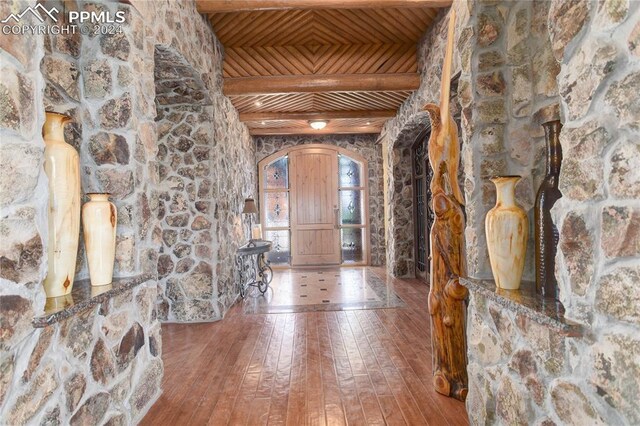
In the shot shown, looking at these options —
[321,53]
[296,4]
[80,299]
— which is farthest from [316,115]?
[80,299]

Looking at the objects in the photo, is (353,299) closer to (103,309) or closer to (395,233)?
(395,233)

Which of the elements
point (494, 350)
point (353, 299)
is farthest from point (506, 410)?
point (353, 299)

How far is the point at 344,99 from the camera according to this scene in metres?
5.16

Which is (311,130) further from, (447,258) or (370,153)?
(447,258)

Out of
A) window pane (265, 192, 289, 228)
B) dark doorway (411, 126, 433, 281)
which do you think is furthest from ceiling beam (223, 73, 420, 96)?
window pane (265, 192, 289, 228)

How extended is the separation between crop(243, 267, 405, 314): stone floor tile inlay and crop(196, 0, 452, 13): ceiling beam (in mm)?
3139

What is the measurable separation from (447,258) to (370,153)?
5481 millimetres

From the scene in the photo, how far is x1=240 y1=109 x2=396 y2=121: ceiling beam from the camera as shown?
5.61 metres

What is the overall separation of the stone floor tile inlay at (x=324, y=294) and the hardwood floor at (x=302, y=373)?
40 centimetres

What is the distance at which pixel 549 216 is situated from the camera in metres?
1.48

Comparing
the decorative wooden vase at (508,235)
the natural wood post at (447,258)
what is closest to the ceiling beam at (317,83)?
the natural wood post at (447,258)

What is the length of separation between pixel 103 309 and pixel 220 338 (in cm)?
168

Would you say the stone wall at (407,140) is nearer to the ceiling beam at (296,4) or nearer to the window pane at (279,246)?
the ceiling beam at (296,4)

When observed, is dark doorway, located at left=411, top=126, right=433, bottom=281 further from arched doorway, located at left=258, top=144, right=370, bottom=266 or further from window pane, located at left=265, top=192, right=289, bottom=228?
window pane, located at left=265, top=192, right=289, bottom=228
